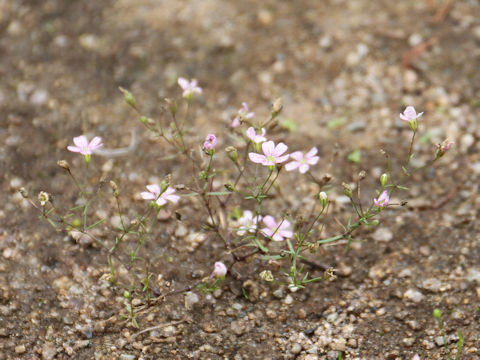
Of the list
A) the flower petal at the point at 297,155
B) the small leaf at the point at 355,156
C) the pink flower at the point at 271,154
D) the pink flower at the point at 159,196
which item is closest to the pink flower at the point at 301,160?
the flower petal at the point at 297,155

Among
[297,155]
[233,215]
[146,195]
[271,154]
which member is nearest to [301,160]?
[297,155]

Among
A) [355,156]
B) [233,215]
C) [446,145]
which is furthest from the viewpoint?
[355,156]

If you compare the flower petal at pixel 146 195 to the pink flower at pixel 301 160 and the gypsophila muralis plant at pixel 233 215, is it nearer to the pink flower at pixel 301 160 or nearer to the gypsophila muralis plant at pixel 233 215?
the gypsophila muralis plant at pixel 233 215

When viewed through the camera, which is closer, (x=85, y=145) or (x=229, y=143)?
(x=85, y=145)

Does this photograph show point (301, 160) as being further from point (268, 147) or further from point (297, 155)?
point (268, 147)

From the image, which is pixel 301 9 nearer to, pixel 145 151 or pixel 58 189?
pixel 145 151
